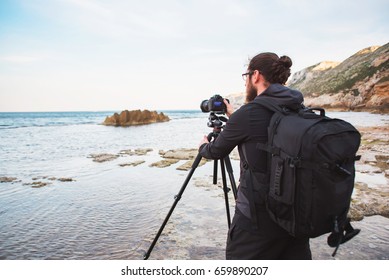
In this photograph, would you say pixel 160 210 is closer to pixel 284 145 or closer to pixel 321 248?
pixel 321 248

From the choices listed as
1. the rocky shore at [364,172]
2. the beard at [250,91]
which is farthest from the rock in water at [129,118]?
the beard at [250,91]

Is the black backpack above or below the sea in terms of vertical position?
above

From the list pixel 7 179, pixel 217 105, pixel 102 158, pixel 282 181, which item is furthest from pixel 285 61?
pixel 102 158

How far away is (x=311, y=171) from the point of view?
60.7 inches

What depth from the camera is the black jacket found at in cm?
181

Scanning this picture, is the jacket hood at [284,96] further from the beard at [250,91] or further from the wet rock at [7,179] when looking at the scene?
the wet rock at [7,179]

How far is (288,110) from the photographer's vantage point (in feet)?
5.77

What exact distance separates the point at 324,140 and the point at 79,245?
3.80 meters

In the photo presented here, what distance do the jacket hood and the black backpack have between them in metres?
0.09

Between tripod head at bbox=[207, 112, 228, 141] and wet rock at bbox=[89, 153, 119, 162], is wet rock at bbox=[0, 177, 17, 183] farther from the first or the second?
tripod head at bbox=[207, 112, 228, 141]

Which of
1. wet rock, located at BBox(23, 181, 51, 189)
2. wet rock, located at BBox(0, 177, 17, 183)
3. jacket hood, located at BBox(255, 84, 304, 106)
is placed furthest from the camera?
wet rock, located at BBox(0, 177, 17, 183)

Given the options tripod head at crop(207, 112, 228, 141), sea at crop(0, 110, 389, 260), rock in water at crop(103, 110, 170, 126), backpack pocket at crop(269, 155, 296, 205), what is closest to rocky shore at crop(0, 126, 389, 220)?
sea at crop(0, 110, 389, 260)

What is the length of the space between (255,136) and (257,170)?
252 millimetres
